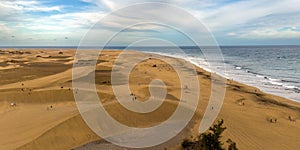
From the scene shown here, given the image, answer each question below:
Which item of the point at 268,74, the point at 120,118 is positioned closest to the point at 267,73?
the point at 268,74

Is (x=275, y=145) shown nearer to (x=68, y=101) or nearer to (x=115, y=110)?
(x=115, y=110)

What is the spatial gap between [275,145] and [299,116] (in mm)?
7417

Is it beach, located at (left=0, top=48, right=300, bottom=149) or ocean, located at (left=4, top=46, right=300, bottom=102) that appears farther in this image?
ocean, located at (left=4, top=46, right=300, bottom=102)

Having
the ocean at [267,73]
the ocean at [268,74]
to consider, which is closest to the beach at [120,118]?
the ocean at [268,74]

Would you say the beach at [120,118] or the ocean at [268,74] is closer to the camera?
the beach at [120,118]

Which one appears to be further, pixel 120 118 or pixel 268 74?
pixel 268 74

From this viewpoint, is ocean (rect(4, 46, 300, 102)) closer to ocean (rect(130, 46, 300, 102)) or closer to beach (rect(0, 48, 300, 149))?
ocean (rect(130, 46, 300, 102))

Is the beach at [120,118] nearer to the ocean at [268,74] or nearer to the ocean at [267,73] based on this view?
the ocean at [268,74]

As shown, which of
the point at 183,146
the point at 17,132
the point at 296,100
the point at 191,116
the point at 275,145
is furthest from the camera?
the point at 296,100

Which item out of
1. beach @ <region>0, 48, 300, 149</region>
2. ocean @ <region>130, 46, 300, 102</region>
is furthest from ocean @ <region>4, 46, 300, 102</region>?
beach @ <region>0, 48, 300, 149</region>

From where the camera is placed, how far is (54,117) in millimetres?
17203

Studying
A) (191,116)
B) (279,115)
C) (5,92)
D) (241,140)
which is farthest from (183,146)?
(5,92)

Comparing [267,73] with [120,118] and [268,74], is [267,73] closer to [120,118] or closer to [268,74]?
[268,74]

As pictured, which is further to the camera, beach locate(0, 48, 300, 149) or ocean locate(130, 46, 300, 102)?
ocean locate(130, 46, 300, 102)
